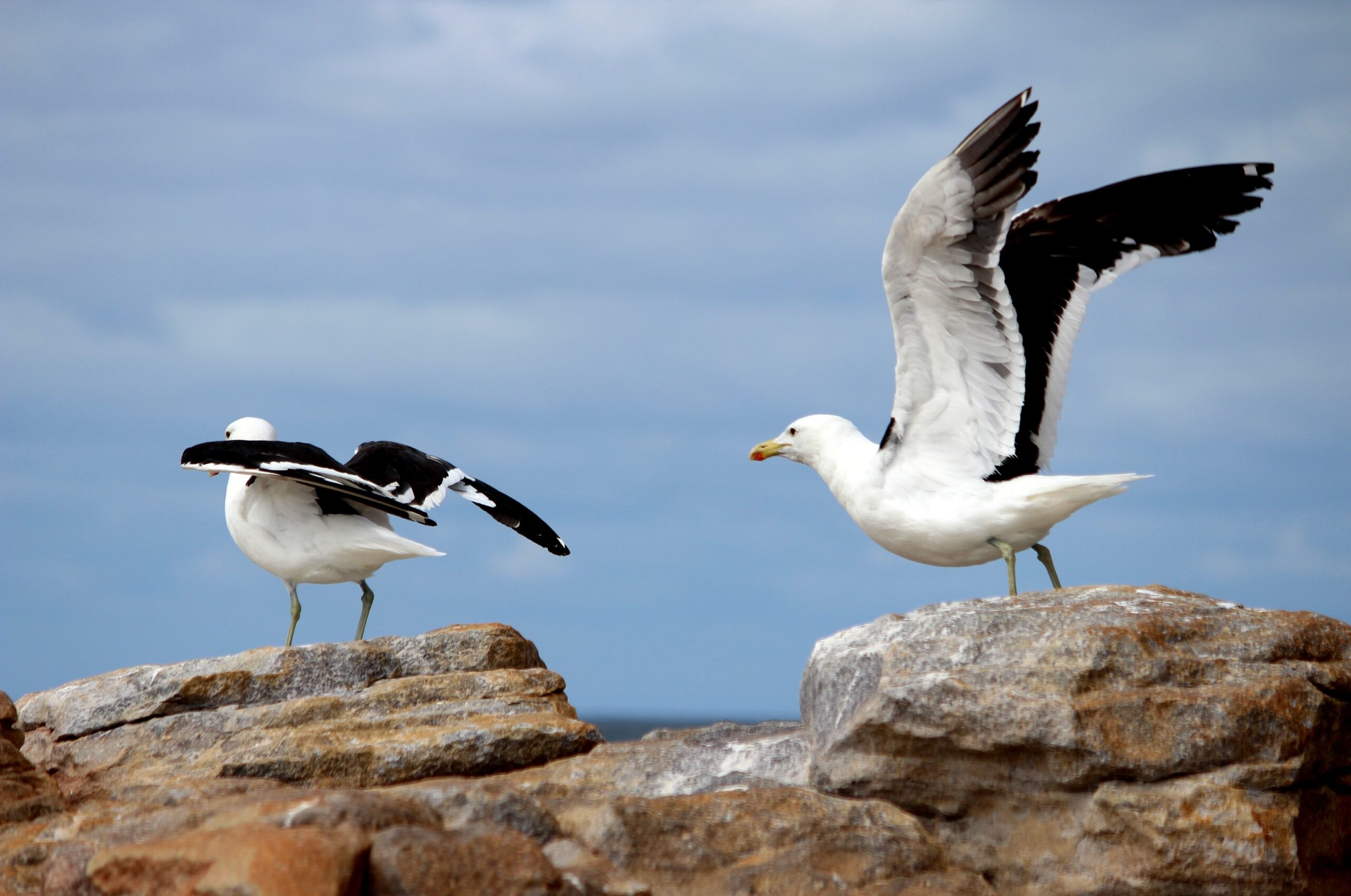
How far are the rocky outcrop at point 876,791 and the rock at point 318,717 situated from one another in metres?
0.04

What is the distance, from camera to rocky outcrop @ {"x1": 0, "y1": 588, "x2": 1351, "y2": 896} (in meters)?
6.07

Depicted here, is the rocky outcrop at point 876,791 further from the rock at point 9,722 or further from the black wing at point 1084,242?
the black wing at point 1084,242

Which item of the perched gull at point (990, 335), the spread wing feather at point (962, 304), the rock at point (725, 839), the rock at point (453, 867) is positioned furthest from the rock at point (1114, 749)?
the rock at point (453, 867)

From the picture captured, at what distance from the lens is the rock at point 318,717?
9.08 m

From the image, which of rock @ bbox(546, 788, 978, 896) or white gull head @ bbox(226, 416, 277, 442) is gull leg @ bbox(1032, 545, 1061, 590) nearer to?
rock @ bbox(546, 788, 978, 896)

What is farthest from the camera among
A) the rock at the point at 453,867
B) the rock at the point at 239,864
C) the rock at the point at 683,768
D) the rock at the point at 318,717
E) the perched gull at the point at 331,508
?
the perched gull at the point at 331,508

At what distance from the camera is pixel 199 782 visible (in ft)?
27.7

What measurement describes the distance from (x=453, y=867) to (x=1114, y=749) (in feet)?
12.1

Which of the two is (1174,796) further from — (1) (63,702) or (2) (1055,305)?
(1) (63,702)

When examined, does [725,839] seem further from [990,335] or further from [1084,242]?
[1084,242]

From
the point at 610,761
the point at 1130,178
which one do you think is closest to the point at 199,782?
the point at 610,761

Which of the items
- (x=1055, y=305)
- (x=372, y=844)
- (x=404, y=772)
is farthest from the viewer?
(x=1055, y=305)

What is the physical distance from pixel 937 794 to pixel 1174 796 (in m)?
1.27

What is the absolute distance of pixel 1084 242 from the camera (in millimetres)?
11125
